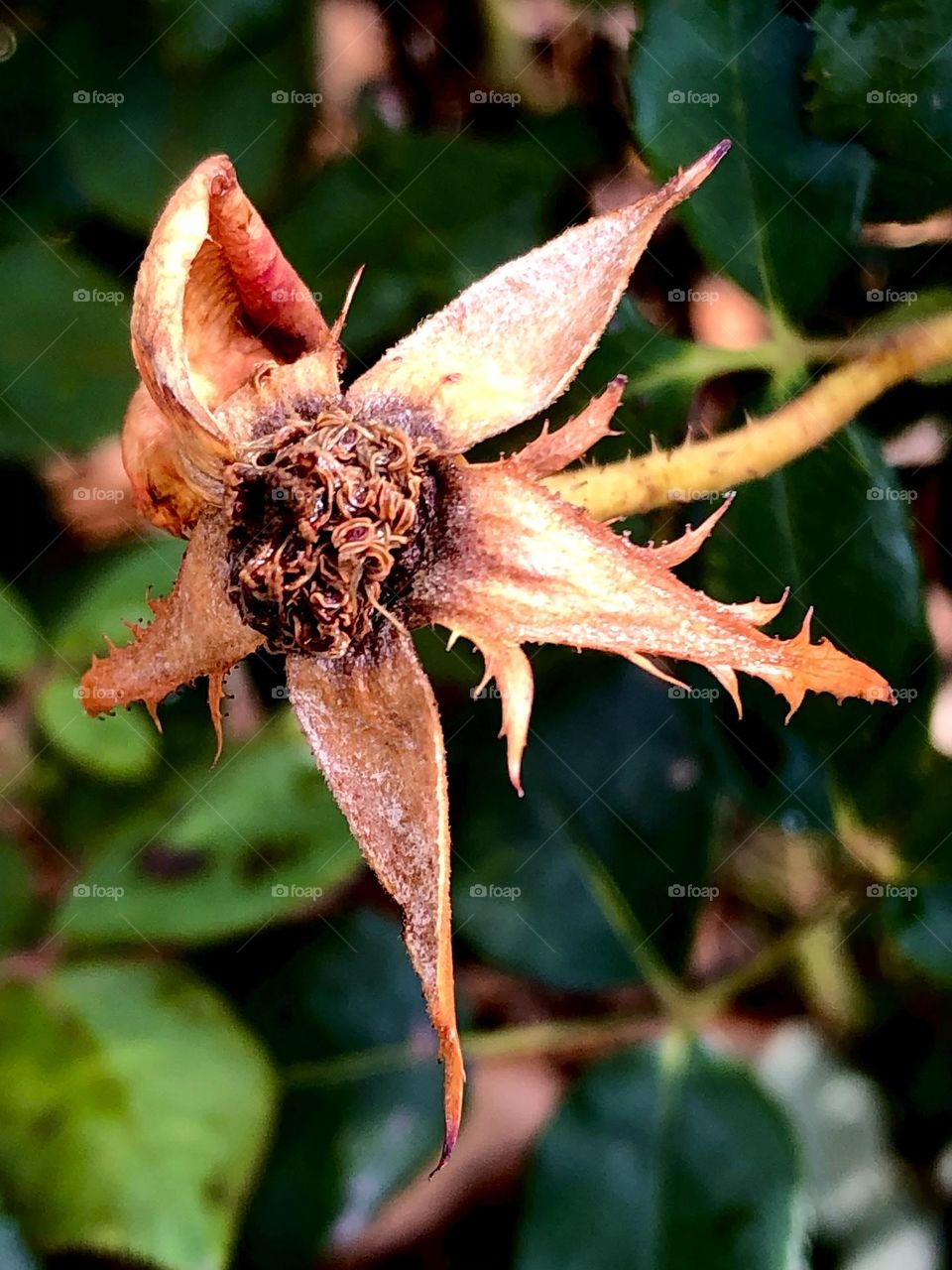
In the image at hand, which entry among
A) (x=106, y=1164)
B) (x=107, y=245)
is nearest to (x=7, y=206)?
(x=107, y=245)

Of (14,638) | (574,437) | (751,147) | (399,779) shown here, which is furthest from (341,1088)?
(751,147)

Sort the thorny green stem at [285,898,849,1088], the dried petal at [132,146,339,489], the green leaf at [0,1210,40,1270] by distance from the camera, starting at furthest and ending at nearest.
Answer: the thorny green stem at [285,898,849,1088]
the green leaf at [0,1210,40,1270]
the dried petal at [132,146,339,489]

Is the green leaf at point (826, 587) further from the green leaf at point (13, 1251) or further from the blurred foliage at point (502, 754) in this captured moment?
the green leaf at point (13, 1251)

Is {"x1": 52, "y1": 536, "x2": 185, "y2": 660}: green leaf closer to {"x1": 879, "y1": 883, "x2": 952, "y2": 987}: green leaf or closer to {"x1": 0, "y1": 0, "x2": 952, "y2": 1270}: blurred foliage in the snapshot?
{"x1": 0, "y1": 0, "x2": 952, "y2": 1270}: blurred foliage

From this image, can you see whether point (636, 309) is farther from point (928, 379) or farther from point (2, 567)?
point (2, 567)

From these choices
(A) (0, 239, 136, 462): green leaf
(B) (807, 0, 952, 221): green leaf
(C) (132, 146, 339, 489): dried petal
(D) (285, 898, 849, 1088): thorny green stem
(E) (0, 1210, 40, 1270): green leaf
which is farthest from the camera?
(D) (285, 898, 849, 1088): thorny green stem

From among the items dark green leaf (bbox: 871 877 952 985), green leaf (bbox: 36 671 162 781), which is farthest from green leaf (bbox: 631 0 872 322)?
green leaf (bbox: 36 671 162 781)
